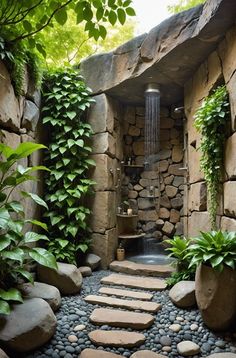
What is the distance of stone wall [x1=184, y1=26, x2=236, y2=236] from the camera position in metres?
2.36

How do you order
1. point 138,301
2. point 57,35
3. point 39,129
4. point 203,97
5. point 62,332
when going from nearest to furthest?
point 62,332 < point 138,301 < point 203,97 < point 39,129 < point 57,35

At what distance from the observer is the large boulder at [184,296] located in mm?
2264

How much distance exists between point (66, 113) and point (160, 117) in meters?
1.74

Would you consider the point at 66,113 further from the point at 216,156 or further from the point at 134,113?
the point at 216,156

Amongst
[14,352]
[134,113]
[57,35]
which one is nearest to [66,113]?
[57,35]

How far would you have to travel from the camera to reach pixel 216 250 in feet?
6.27

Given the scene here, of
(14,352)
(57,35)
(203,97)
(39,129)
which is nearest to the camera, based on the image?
(14,352)

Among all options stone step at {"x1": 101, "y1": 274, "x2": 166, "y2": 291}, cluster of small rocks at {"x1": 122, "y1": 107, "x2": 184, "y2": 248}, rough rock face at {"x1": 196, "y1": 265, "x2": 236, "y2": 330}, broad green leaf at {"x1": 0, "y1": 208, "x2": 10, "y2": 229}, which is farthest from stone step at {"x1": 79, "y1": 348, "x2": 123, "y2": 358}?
cluster of small rocks at {"x1": 122, "y1": 107, "x2": 184, "y2": 248}

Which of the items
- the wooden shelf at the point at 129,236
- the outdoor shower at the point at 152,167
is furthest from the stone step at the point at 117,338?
the outdoor shower at the point at 152,167

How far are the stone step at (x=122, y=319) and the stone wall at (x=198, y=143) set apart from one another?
1.06m

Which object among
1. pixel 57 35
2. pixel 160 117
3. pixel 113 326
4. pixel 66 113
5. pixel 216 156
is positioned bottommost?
pixel 113 326

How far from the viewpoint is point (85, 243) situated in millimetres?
3338

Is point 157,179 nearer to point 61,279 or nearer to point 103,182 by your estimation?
point 103,182

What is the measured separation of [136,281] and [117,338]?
3.64ft
